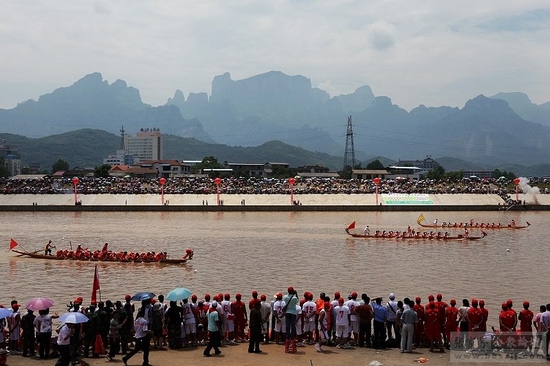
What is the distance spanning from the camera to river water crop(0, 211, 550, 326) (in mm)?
29094

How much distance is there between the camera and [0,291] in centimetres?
2912

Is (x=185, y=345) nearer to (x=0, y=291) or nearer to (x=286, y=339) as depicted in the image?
(x=286, y=339)

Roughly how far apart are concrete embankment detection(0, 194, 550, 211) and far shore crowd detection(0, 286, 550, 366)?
221 ft

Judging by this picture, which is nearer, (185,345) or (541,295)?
(185,345)

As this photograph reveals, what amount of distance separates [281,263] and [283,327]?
20.9m

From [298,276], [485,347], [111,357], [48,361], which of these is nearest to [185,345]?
[111,357]

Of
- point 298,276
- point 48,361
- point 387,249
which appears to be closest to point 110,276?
point 298,276

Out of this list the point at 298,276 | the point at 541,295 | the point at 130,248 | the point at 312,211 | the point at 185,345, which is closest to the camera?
the point at 185,345

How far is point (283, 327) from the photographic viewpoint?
661 inches

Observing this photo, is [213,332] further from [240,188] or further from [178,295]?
[240,188]

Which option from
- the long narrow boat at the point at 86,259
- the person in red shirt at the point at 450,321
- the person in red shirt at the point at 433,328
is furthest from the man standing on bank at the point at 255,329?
the long narrow boat at the point at 86,259

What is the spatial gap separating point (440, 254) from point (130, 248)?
2321cm

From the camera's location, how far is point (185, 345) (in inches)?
663

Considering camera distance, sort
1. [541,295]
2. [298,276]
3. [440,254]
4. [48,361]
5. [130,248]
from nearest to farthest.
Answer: [48,361]
[541,295]
[298,276]
[440,254]
[130,248]
